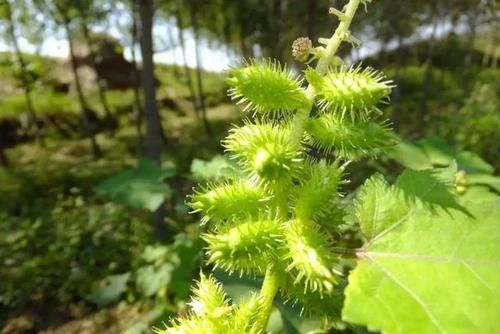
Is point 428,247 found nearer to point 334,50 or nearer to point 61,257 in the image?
point 334,50

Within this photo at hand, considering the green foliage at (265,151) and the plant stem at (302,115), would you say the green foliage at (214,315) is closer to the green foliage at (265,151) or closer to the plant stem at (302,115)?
the plant stem at (302,115)

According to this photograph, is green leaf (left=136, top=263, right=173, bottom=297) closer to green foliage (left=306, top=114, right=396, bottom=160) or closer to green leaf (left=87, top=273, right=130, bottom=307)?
green leaf (left=87, top=273, right=130, bottom=307)

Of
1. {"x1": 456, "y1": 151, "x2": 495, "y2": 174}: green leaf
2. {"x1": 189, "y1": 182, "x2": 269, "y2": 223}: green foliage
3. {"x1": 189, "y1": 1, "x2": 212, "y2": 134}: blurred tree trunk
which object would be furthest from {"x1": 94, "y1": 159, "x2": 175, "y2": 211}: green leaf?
{"x1": 189, "y1": 1, "x2": 212, "y2": 134}: blurred tree trunk

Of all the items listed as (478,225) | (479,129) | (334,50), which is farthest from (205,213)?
(479,129)

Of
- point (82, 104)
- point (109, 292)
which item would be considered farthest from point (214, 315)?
point (82, 104)

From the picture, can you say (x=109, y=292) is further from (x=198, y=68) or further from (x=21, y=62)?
(x=198, y=68)

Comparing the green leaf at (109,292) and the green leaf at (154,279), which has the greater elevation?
the green leaf at (154,279)

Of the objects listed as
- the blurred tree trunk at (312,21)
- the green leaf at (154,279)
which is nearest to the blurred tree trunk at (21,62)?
the blurred tree trunk at (312,21)
